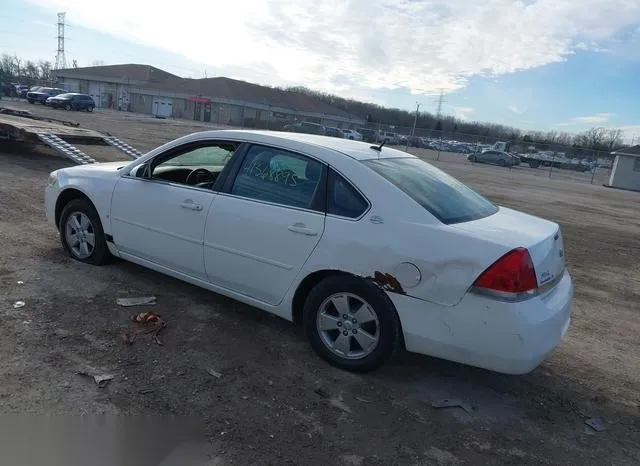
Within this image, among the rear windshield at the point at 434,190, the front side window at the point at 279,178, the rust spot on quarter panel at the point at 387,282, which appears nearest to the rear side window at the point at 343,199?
the front side window at the point at 279,178

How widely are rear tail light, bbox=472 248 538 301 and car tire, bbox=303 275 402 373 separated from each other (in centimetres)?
63

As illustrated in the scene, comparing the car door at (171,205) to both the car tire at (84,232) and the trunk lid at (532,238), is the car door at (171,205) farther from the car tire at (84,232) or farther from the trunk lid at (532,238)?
the trunk lid at (532,238)

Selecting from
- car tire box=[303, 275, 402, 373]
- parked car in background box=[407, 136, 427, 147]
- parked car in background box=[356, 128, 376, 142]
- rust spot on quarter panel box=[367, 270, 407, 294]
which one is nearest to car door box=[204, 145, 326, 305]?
car tire box=[303, 275, 402, 373]

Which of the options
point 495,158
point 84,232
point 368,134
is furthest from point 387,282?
point 368,134

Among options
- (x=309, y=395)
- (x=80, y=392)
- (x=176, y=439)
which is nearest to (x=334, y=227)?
(x=309, y=395)

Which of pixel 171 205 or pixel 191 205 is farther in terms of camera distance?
pixel 171 205

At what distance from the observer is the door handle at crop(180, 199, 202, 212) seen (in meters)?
4.21

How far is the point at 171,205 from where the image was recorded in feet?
14.4

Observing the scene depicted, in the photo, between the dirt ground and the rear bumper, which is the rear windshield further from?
the dirt ground

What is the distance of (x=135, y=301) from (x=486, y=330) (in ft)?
9.61

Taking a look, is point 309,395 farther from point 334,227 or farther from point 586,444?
point 586,444

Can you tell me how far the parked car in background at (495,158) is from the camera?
1945 inches

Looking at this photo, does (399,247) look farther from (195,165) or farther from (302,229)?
(195,165)

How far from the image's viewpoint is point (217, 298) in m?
4.73
